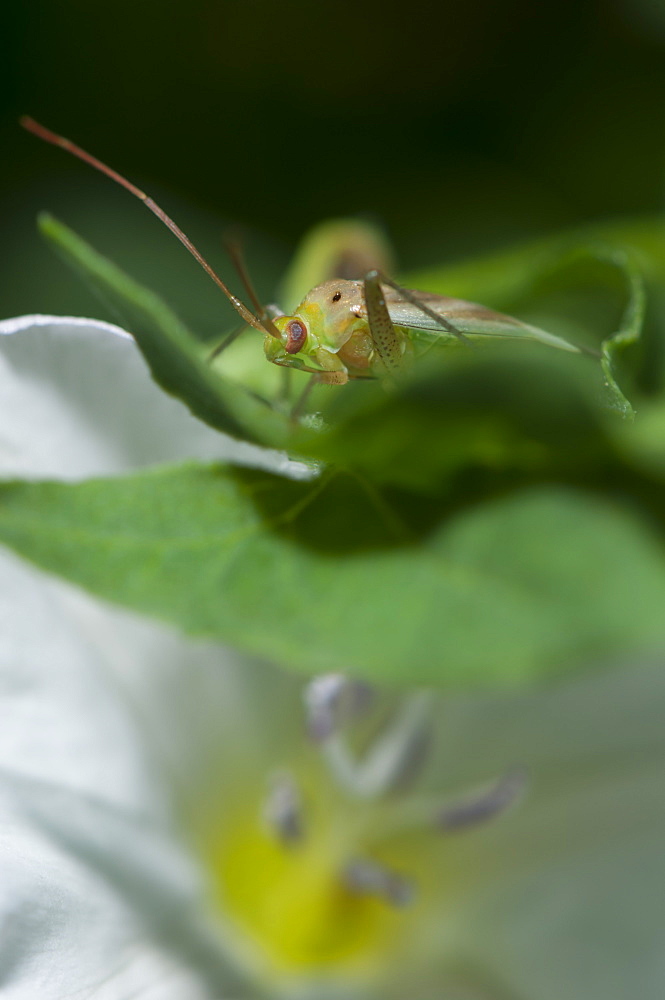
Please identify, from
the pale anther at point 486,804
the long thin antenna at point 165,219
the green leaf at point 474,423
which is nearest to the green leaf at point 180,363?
the green leaf at point 474,423

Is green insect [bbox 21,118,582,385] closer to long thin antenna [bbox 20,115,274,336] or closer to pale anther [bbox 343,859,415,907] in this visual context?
long thin antenna [bbox 20,115,274,336]

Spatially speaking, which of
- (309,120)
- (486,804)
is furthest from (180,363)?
(309,120)

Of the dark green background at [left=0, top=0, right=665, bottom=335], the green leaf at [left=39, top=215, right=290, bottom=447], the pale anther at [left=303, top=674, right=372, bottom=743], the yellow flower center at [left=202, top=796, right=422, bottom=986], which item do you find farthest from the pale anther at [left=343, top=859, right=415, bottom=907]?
the dark green background at [left=0, top=0, right=665, bottom=335]

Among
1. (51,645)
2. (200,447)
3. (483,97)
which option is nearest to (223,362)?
(200,447)

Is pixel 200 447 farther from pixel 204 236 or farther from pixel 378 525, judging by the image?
pixel 204 236

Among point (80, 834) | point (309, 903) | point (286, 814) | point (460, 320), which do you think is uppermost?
point (460, 320)

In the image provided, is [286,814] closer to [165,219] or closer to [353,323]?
[353,323]

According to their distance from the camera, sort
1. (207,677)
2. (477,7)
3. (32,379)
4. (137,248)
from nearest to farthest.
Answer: (32,379), (207,677), (477,7), (137,248)
